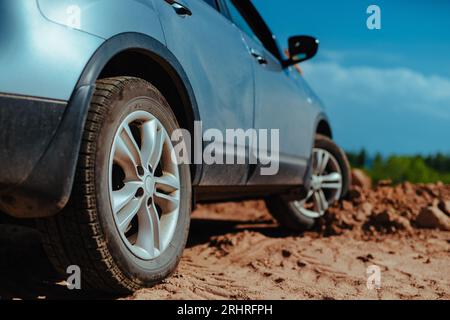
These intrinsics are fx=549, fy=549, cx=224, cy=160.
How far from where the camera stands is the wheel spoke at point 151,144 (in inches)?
101

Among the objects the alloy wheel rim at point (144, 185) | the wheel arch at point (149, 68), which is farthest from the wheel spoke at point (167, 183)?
the wheel arch at point (149, 68)

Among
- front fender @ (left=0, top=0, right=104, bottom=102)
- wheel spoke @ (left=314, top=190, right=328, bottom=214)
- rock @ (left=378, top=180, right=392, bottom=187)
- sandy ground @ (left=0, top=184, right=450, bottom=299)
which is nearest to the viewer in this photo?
front fender @ (left=0, top=0, right=104, bottom=102)

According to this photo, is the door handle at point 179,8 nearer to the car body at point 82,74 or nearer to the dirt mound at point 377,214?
the car body at point 82,74

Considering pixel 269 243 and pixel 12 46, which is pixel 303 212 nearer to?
pixel 269 243

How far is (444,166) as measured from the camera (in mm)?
17250

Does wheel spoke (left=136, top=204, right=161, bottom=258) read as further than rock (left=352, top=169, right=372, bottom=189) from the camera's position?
No

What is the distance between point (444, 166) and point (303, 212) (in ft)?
43.7

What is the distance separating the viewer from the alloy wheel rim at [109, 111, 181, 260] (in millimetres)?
2408

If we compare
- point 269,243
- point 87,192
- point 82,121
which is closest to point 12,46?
point 82,121

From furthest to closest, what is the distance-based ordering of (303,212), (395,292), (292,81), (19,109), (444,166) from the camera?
(444,166)
(303,212)
(292,81)
(395,292)
(19,109)

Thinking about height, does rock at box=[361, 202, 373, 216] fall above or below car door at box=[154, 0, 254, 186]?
below

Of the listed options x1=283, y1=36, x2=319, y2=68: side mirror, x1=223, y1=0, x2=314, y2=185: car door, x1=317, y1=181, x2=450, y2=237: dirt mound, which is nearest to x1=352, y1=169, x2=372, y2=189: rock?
x1=317, y1=181, x2=450, y2=237: dirt mound

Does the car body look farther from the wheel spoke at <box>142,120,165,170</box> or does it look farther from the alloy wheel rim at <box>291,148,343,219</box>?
the alloy wheel rim at <box>291,148,343,219</box>
